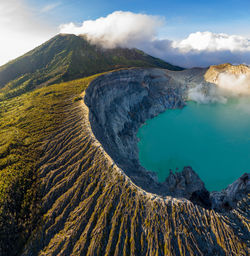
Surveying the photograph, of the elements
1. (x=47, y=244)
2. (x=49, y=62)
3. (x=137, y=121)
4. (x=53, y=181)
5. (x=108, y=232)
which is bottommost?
(x=137, y=121)

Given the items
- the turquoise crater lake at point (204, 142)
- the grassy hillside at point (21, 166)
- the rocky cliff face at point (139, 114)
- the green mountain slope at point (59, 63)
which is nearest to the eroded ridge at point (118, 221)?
the grassy hillside at point (21, 166)

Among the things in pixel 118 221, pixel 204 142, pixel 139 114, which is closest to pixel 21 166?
pixel 118 221

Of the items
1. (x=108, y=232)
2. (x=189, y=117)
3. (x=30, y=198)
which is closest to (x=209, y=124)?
(x=189, y=117)

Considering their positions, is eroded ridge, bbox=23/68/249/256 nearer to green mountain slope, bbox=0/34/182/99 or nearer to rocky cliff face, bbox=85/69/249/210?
rocky cliff face, bbox=85/69/249/210

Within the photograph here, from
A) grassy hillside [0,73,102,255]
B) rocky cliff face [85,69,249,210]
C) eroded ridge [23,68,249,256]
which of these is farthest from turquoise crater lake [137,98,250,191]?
grassy hillside [0,73,102,255]

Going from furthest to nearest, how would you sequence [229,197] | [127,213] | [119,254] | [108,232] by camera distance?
[229,197] → [127,213] → [108,232] → [119,254]

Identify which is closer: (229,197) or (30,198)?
(30,198)

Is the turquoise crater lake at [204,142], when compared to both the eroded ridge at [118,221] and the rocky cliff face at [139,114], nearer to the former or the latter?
the rocky cliff face at [139,114]

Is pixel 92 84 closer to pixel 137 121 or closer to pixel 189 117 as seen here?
pixel 137 121
